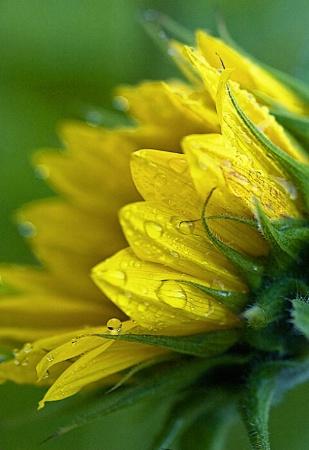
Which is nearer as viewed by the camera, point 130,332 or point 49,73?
point 130,332

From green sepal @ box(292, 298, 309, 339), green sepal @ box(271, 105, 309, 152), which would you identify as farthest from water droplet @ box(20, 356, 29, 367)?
green sepal @ box(271, 105, 309, 152)

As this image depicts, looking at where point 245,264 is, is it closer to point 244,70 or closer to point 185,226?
point 185,226

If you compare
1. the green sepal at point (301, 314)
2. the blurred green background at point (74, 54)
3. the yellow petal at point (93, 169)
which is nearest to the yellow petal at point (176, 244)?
the green sepal at point (301, 314)

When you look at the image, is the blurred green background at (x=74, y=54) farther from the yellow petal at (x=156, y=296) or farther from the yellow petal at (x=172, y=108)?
the yellow petal at (x=156, y=296)

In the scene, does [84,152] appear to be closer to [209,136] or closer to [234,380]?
[209,136]

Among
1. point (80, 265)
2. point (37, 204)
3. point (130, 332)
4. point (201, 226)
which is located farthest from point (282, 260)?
point (37, 204)

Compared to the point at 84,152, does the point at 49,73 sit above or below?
above

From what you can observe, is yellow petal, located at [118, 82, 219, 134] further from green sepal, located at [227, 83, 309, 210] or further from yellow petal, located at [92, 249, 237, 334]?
yellow petal, located at [92, 249, 237, 334]
